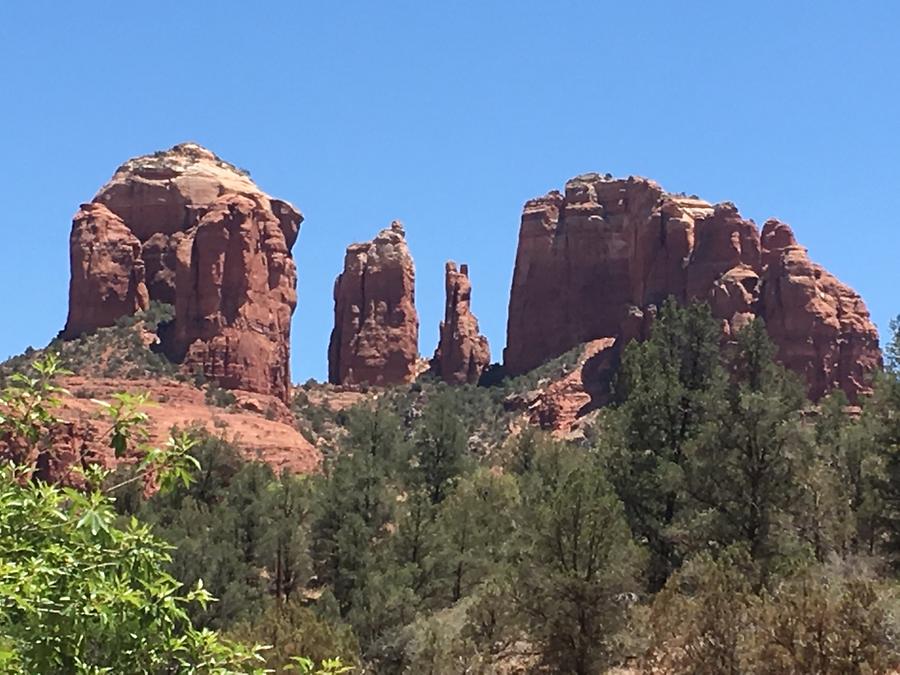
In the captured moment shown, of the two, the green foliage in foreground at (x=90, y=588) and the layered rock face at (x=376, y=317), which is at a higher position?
the layered rock face at (x=376, y=317)

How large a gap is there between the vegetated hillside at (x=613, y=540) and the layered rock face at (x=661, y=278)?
134ft

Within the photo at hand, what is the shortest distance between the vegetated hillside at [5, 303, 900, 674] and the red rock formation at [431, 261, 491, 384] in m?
65.2

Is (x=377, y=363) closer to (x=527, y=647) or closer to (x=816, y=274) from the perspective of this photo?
(x=816, y=274)

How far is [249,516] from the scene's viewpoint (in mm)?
45219

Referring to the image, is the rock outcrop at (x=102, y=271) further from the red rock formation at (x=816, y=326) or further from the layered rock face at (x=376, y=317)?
the red rock formation at (x=816, y=326)

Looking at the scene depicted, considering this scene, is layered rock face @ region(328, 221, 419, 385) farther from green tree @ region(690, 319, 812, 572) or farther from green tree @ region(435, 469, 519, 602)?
green tree @ region(690, 319, 812, 572)

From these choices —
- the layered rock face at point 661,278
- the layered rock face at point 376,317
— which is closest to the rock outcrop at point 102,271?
the layered rock face at point 376,317

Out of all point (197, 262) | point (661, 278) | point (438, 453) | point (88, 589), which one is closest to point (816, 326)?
point (661, 278)

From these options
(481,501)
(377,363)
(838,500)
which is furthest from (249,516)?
(377,363)

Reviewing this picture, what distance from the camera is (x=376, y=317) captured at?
405 ft

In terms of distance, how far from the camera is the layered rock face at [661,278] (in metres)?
95.6

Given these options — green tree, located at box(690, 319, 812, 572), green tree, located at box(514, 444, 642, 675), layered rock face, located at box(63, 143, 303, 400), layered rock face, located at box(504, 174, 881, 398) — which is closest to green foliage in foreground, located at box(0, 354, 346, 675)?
green tree, located at box(514, 444, 642, 675)

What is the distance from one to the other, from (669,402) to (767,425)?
7092mm

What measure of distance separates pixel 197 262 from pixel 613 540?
7013 centimetres
